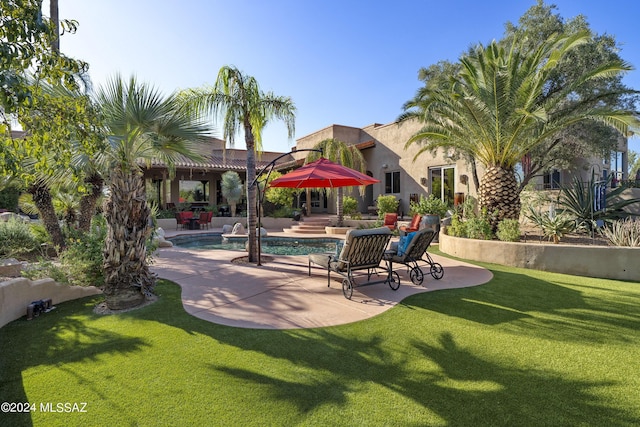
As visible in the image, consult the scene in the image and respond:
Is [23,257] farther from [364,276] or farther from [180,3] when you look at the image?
[364,276]

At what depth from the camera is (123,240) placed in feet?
17.6

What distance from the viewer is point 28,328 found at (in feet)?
15.5

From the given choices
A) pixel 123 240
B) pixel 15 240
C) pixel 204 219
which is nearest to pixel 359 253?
pixel 123 240

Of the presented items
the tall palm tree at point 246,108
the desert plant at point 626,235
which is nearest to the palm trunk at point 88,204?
the tall palm tree at point 246,108

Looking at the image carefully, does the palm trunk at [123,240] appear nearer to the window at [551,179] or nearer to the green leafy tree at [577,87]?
the green leafy tree at [577,87]

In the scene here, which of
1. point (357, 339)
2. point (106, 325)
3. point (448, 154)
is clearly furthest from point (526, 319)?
point (448, 154)

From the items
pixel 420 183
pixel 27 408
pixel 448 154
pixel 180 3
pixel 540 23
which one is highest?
pixel 540 23

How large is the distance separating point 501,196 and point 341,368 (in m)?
8.89

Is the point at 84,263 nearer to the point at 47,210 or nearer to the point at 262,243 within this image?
the point at 47,210

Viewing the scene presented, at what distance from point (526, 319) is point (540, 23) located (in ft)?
46.9

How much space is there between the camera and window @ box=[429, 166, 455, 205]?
18250 millimetres

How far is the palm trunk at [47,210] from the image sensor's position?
9.01 meters

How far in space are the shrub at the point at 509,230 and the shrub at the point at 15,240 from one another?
13.5m

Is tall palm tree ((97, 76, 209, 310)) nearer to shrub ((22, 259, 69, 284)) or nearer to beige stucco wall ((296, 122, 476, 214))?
shrub ((22, 259, 69, 284))
